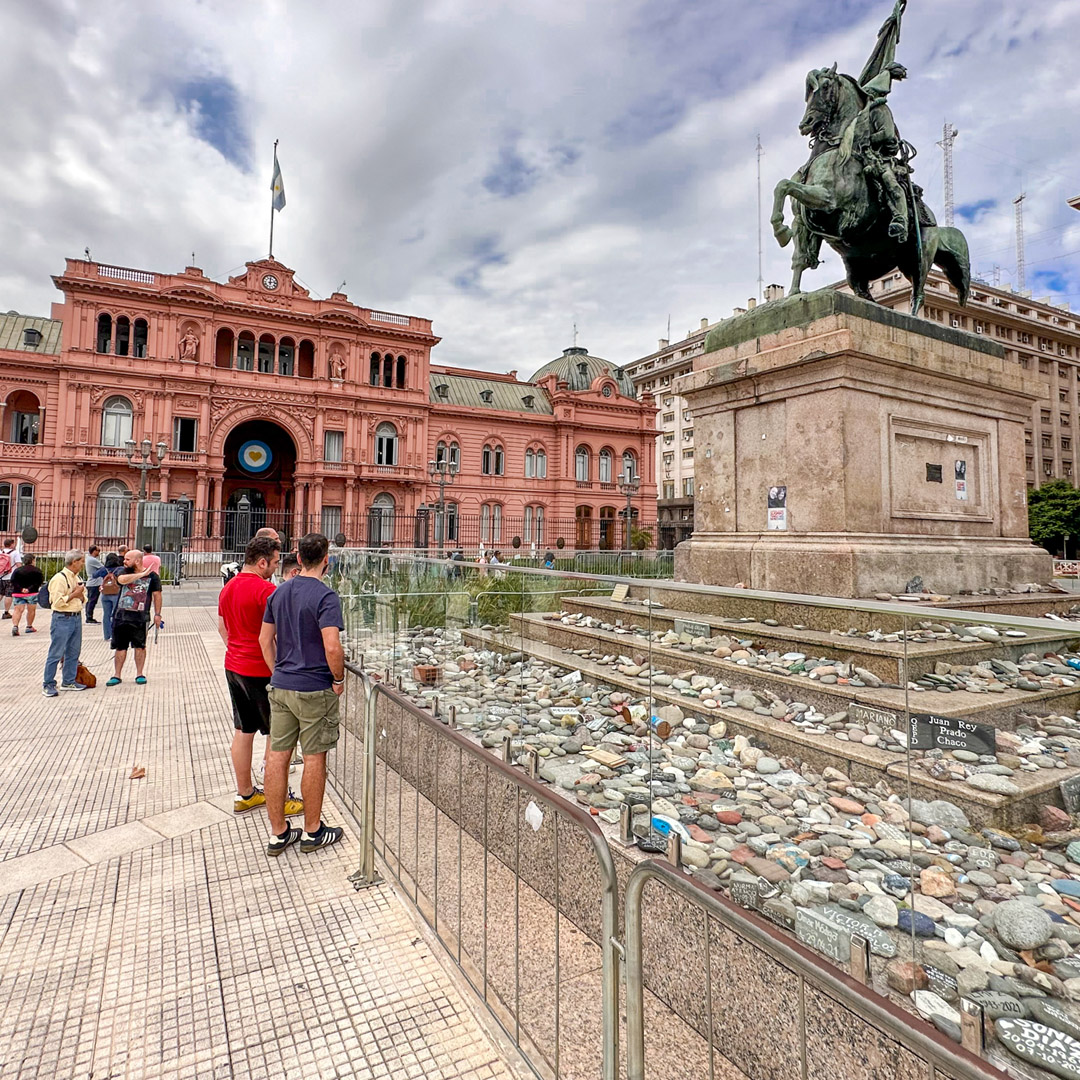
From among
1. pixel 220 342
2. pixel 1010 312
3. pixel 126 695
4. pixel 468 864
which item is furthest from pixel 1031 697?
pixel 1010 312

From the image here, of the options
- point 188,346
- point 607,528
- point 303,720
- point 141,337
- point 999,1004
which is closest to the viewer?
point 999,1004

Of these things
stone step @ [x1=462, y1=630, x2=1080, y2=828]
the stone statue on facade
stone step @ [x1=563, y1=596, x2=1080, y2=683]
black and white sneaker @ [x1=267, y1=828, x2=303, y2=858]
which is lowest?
black and white sneaker @ [x1=267, y1=828, x2=303, y2=858]

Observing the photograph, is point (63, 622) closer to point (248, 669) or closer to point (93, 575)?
point (248, 669)

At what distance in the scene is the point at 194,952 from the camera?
2635mm

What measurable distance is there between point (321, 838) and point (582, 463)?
39.4 m

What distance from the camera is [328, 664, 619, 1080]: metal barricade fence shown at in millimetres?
1997

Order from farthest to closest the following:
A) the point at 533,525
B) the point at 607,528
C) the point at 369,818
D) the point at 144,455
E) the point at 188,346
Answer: the point at 607,528
the point at 533,525
the point at 188,346
the point at 144,455
the point at 369,818

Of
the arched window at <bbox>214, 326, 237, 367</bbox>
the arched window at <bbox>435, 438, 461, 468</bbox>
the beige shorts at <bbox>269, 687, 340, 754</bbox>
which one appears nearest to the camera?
the beige shorts at <bbox>269, 687, 340, 754</bbox>

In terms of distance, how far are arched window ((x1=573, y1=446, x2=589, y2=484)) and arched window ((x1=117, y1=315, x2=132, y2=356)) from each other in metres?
26.4

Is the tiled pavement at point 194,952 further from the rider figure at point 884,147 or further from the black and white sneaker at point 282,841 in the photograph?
the rider figure at point 884,147

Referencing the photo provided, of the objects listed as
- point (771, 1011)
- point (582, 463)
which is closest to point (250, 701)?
point (771, 1011)

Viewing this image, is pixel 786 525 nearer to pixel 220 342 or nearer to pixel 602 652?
pixel 602 652

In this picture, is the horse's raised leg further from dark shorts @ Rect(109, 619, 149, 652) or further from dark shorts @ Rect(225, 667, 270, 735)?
dark shorts @ Rect(109, 619, 149, 652)

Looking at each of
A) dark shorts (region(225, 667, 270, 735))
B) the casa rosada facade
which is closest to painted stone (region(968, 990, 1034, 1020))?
dark shorts (region(225, 667, 270, 735))
